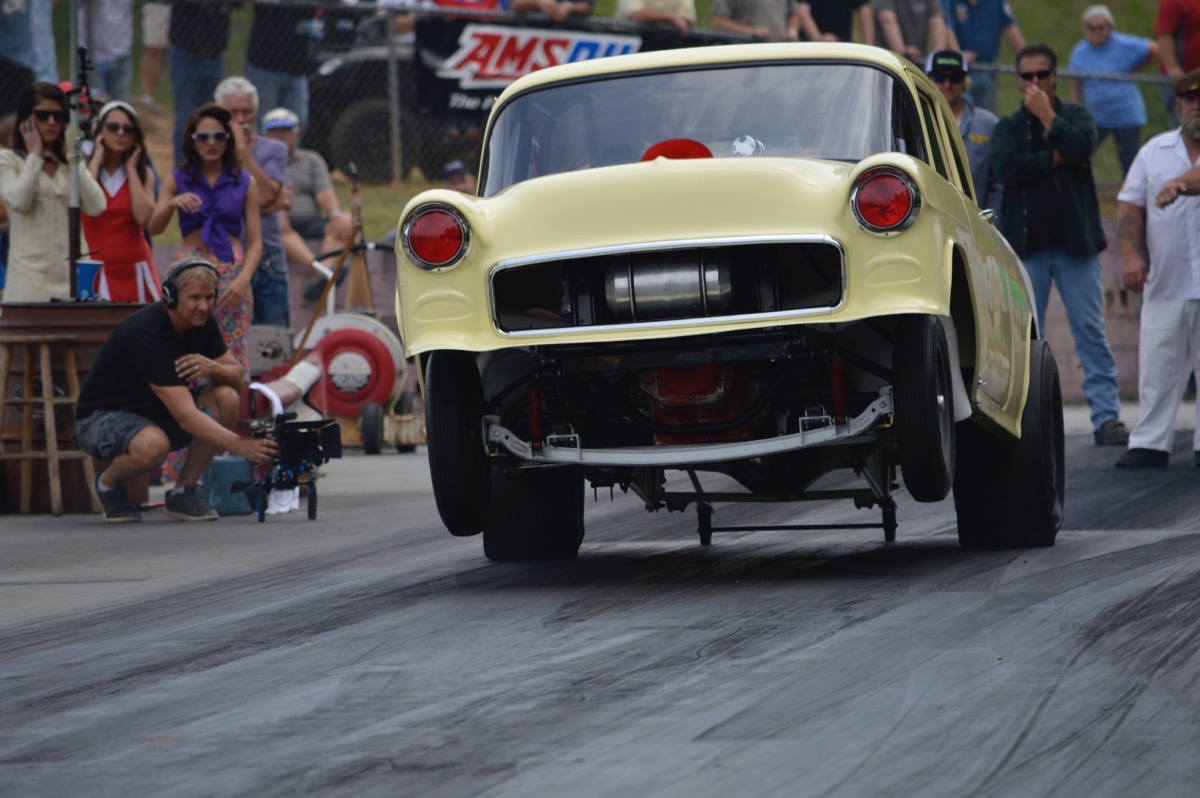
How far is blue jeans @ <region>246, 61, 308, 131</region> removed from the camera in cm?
1609

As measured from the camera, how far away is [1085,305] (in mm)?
12203

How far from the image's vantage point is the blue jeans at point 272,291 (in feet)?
42.4

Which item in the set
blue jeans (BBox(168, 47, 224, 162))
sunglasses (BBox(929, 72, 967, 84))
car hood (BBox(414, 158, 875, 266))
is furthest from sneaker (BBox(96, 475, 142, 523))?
blue jeans (BBox(168, 47, 224, 162))

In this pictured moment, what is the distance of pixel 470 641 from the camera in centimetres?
562

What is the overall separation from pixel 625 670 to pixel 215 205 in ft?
23.1

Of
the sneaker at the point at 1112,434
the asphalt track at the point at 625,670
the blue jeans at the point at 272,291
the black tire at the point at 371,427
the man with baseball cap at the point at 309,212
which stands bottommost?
the asphalt track at the point at 625,670

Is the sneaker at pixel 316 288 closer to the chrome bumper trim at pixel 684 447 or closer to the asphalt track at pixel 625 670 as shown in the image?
the asphalt track at pixel 625 670

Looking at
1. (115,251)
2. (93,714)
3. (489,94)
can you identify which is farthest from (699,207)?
(489,94)

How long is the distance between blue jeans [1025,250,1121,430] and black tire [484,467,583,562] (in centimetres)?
538

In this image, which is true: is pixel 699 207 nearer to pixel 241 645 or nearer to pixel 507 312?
pixel 507 312

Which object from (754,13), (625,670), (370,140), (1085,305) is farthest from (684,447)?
(370,140)

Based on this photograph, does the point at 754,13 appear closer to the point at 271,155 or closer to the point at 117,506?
the point at 271,155

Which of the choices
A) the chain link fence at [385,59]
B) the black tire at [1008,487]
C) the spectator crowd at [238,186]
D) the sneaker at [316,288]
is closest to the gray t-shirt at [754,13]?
the chain link fence at [385,59]

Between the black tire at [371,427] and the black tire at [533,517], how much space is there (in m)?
7.04
